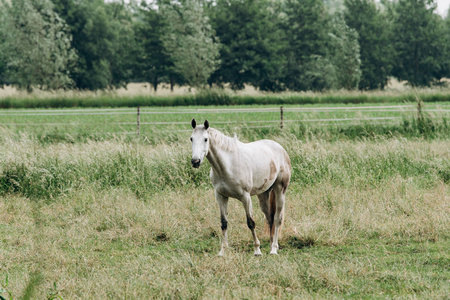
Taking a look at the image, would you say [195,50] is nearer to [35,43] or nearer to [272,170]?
[35,43]

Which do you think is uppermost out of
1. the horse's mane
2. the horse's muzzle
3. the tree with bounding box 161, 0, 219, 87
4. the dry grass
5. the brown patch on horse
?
the tree with bounding box 161, 0, 219, 87

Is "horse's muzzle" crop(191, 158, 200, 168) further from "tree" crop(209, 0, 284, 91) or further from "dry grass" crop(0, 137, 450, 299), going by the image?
"tree" crop(209, 0, 284, 91)

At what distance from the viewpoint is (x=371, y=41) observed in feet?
203

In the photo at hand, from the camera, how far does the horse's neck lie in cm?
562

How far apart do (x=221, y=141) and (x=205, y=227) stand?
1.95 metres

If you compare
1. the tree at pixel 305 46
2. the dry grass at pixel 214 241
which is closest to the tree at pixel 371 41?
the tree at pixel 305 46

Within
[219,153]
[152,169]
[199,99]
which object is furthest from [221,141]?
[199,99]


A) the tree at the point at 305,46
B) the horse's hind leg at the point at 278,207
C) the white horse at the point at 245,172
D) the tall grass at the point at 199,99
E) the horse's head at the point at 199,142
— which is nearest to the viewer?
the horse's head at the point at 199,142

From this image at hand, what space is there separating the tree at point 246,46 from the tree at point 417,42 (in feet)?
53.5

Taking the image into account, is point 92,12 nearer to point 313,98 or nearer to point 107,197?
point 313,98

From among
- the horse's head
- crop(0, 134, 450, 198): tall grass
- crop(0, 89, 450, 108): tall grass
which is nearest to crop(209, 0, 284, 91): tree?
crop(0, 89, 450, 108): tall grass

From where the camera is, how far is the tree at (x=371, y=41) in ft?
201

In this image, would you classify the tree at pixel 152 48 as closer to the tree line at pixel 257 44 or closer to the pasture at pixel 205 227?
the tree line at pixel 257 44

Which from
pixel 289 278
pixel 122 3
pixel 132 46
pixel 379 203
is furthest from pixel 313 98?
pixel 122 3
